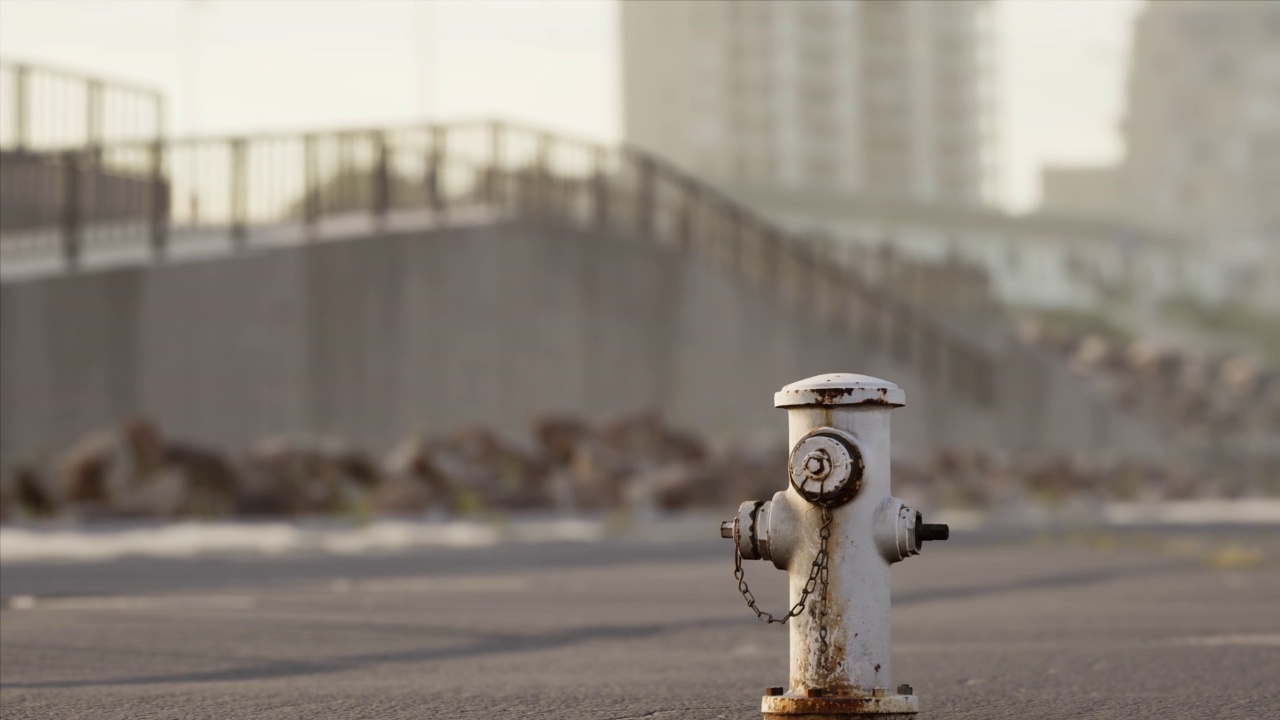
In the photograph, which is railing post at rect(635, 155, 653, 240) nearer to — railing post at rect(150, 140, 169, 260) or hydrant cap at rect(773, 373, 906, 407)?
railing post at rect(150, 140, 169, 260)

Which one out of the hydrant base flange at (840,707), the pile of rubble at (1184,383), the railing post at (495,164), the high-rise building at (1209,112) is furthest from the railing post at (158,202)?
the high-rise building at (1209,112)

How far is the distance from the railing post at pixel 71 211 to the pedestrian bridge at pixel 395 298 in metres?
0.03

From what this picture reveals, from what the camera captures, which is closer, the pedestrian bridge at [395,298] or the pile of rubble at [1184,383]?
the pedestrian bridge at [395,298]

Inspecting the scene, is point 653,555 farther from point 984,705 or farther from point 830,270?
point 830,270

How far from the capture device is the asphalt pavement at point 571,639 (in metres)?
5.45

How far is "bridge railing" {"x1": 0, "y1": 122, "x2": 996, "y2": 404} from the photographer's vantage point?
71.7ft

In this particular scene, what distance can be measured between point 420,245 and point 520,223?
5.51ft

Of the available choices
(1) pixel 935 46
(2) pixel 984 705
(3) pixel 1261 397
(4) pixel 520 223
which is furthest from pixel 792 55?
(2) pixel 984 705

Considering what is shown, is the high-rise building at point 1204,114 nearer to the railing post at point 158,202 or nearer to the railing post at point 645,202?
the railing post at point 645,202

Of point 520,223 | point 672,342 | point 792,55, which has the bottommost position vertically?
point 672,342

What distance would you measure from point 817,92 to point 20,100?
97126 millimetres

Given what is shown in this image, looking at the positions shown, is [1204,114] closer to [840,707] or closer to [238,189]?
[238,189]

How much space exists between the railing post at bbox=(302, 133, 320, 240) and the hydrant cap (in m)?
18.5

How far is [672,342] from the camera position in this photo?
24938 mm
